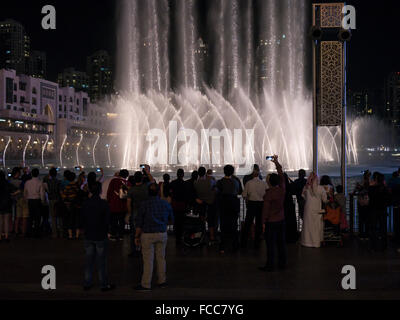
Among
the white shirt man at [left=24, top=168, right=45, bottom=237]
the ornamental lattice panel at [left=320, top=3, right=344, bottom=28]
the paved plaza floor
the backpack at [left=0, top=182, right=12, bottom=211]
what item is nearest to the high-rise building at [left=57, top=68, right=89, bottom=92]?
the white shirt man at [left=24, top=168, right=45, bottom=237]

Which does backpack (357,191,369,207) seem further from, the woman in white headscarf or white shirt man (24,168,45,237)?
white shirt man (24,168,45,237)

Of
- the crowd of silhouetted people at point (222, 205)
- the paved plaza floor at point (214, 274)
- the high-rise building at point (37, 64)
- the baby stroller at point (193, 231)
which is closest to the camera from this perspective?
the paved plaza floor at point (214, 274)

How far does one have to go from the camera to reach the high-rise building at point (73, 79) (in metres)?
175

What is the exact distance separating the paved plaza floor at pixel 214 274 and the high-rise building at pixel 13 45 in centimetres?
18065

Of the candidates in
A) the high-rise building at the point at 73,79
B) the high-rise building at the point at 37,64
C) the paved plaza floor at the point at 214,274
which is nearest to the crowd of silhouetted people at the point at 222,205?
the paved plaza floor at the point at 214,274

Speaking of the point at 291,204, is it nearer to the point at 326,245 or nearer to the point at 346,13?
the point at 326,245

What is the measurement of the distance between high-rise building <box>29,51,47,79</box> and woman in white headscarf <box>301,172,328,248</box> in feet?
630

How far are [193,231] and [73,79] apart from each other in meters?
179

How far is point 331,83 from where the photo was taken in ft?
38.5

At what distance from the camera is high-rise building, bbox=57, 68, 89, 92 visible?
573 ft

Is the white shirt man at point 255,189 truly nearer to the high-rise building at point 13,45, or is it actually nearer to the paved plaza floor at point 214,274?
the paved plaza floor at point 214,274
